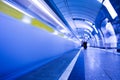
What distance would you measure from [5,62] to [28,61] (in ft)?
→ 4.95

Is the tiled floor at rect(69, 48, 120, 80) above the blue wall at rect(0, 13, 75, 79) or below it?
below

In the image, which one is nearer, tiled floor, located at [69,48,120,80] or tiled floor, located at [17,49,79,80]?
tiled floor, located at [17,49,79,80]

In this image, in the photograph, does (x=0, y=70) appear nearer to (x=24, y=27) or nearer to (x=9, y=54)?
(x=9, y=54)

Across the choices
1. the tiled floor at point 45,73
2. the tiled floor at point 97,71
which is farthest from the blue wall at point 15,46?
the tiled floor at point 97,71

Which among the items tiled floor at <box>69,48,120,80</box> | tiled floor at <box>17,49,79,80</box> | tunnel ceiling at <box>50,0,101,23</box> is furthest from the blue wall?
tunnel ceiling at <box>50,0,101,23</box>

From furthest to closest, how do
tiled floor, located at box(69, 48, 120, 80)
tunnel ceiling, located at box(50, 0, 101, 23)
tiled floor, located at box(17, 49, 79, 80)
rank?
tunnel ceiling, located at box(50, 0, 101, 23), tiled floor, located at box(69, 48, 120, 80), tiled floor, located at box(17, 49, 79, 80)

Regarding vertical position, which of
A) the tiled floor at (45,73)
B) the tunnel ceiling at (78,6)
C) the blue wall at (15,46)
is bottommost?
the tiled floor at (45,73)

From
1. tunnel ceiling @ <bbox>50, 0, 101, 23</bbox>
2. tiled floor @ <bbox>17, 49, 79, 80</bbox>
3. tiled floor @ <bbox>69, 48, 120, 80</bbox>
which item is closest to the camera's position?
tiled floor @ <bbox>17, 49, 79, 80</bbox>

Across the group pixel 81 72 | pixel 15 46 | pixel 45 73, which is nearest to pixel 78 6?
pixel 81 72

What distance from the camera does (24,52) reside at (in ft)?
15.9

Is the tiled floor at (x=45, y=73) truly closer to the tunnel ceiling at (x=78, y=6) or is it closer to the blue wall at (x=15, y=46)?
the blue wall at (x=15, y=46)

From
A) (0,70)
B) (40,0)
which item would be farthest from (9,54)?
(40,0)

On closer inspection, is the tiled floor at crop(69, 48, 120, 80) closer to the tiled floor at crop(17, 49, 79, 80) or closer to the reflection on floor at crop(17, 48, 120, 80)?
the reflection on floor at crop(17, 48, 120, 80)

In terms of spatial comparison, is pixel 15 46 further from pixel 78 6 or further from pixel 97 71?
pixel 78 6
